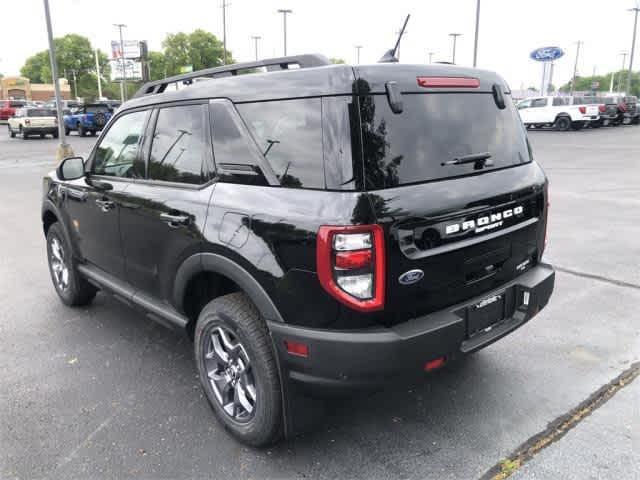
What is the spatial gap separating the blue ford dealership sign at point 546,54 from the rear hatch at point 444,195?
160ft

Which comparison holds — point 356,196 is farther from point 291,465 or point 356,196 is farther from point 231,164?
point 291,465

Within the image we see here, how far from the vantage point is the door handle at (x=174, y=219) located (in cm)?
295

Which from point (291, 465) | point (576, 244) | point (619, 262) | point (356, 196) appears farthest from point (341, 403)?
point (576, 244)

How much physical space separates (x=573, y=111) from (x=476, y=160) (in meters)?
29.1

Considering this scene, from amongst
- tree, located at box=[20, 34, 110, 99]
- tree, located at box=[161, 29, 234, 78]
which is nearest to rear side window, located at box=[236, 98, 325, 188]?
tree, located at box=[161, 29, 234, 78]

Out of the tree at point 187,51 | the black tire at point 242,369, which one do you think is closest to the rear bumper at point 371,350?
the black tire at point 242,369

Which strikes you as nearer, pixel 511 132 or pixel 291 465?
pixel 291 465

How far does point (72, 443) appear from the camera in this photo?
2865 millimetres

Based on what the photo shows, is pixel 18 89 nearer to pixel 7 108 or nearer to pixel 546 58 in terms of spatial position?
pixel 7 108

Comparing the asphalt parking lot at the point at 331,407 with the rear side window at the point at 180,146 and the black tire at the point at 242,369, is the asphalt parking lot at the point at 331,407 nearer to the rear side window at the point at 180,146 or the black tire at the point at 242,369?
the black tire at the point at 242,369

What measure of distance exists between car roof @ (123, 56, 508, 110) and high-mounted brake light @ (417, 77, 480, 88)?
0.8 inches

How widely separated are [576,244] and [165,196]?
5256 millimetres

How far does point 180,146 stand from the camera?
3.17 metres

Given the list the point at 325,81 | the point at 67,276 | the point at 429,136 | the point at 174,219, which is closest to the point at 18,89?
the point at 67,276
